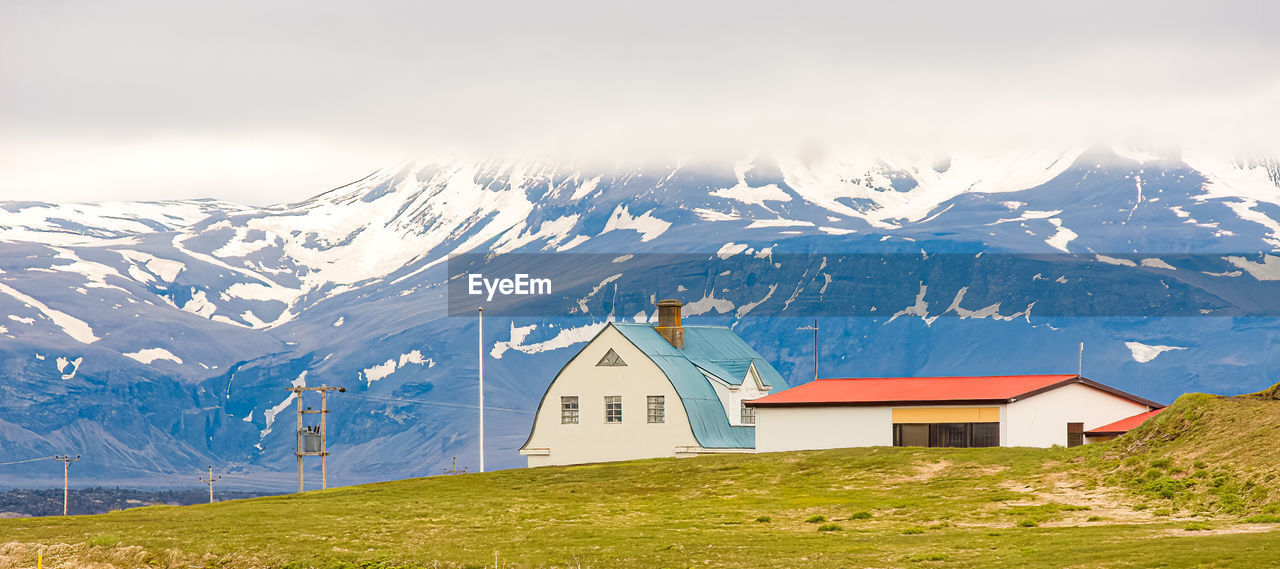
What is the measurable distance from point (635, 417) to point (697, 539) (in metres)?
56.2

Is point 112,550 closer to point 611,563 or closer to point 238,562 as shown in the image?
point 238,562

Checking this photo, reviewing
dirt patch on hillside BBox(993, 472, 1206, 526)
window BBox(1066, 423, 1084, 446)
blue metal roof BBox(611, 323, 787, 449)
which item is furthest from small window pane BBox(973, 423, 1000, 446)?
blue metal roof BBox(611, 323, 787, 449)

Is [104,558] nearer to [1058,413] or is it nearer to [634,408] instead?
[1058,413]

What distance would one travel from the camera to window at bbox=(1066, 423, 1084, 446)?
310ft

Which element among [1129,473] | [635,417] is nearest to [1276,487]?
[1129,473]

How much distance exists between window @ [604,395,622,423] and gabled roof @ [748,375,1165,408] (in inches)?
611

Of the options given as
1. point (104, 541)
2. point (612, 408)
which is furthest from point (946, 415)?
point (104, 541)

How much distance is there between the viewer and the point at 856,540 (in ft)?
187

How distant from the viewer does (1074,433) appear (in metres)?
94.9

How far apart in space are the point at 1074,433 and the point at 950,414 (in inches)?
297

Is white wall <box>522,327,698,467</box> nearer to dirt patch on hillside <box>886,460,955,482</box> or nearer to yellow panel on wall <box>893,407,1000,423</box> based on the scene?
yellow panel on wall <box>893,407,1000,423</box>

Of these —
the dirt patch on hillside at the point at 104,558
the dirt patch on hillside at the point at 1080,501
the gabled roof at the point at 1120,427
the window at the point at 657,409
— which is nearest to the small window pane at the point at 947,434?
the gabled roof at the point at 1120,427

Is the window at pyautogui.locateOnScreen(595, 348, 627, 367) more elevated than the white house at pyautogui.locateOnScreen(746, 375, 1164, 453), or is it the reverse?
the window at pyautogui.locateOnScreen(595, 348, 627, 367)

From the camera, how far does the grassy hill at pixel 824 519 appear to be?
52.2 m
